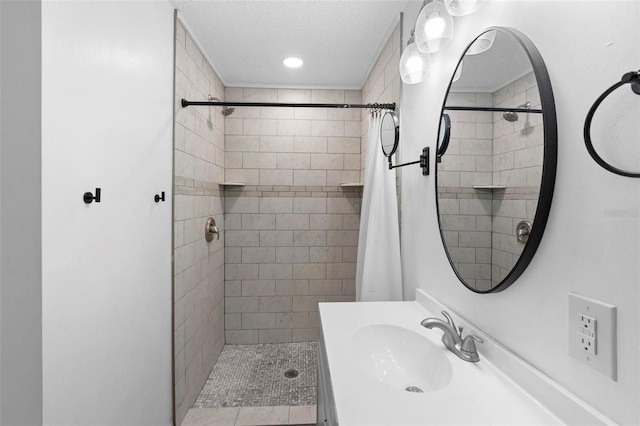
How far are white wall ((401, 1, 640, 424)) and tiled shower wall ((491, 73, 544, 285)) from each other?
5 centimetres

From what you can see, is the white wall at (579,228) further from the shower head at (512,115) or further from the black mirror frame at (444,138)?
the black mirror frame at (444,138)

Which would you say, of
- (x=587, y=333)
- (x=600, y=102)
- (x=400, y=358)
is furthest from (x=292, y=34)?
(x=587, y=333)

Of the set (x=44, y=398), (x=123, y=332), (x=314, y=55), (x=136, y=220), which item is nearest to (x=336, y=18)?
(x=314, y=55)

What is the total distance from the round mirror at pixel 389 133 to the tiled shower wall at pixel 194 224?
128 centimetres

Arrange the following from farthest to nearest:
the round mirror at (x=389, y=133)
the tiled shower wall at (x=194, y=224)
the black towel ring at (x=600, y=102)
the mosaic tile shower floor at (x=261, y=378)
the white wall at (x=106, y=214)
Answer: the mosaic tile shower floor at (x=261, y=378)
the tiled shower wall at (x=194, y=224)
the round mirror at (x=389, y=133)
the white wall at (x=106, y=214)
the black towel ring at (x=600, y=102)

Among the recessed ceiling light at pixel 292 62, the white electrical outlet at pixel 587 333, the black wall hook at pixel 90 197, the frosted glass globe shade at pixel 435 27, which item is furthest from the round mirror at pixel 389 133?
the black wall hook at pixel 90 197

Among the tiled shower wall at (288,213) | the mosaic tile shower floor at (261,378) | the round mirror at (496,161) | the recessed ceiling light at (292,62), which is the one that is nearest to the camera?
the round mirror at (496,161)

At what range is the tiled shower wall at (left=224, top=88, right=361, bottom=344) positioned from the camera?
2.90 m

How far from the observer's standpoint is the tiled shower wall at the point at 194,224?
1.85 meters

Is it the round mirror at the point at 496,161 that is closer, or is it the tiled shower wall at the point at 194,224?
the round mirror at the point at 496,161

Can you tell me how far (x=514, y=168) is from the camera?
2.81 ft

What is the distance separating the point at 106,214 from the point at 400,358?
49.8 inches

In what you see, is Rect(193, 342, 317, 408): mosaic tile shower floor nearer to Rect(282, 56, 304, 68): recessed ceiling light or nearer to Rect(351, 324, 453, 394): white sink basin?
Rect(351, 324, 453, 394): white sink basin

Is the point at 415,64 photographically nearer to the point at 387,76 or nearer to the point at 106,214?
the point at 387,76
